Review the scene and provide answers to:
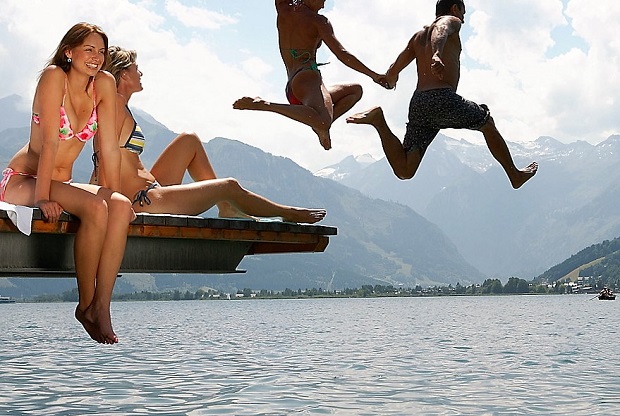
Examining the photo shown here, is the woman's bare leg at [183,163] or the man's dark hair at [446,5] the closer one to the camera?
the woman's bare leg at [183,163]

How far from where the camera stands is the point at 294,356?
4012cm

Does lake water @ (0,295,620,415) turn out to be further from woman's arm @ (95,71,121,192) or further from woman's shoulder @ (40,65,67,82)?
woman's shoulder @ (40,65,67,82)

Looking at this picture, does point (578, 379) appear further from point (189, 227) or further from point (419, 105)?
point (189, 227)

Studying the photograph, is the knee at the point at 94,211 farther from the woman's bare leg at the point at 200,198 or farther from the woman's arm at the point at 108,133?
the woman's bare leg at the point at 200,198


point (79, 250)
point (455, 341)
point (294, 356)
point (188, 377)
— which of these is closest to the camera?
point (79, 250)

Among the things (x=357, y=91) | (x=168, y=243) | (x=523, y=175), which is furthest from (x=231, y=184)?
(x=523, y=175)

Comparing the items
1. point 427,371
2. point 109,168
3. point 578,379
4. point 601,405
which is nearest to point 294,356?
point 427,371

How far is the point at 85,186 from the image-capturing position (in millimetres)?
6500

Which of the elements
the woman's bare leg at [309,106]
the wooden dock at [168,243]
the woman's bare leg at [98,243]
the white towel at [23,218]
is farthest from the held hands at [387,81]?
the white towel at [23,218]

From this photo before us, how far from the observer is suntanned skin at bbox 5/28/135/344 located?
637cm

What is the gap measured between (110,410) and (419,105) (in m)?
10.1

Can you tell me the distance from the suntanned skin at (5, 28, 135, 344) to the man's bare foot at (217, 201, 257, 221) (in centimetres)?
138

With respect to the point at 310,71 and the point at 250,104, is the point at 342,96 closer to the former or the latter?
the point at 310,71

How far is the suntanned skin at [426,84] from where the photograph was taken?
9781 mm
